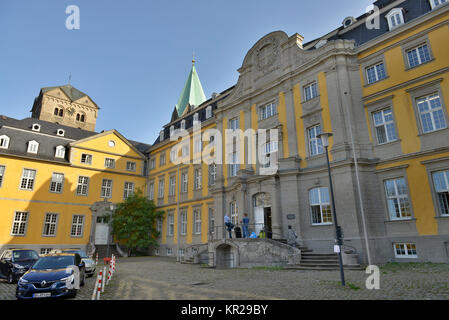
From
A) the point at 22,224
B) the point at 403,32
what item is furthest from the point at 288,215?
the point at 22,224

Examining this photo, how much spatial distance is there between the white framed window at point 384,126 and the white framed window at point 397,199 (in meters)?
2.54

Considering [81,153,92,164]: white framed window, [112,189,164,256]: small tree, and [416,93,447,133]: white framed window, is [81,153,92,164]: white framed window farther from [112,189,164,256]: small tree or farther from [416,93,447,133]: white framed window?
[416,93,447,133]: white framed window

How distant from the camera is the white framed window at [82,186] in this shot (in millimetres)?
32688

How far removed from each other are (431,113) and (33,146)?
35447mm

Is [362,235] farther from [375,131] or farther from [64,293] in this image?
[64,293]

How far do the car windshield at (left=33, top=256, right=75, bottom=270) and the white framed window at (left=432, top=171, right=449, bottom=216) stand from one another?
56.6 feet

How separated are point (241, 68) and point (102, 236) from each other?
23.8 metres

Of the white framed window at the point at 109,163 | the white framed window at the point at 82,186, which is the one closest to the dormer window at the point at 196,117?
the white framed window at the point at 109,163

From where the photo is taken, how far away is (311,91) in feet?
68.4

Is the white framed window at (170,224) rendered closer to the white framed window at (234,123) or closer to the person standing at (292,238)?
the white framed window at (234,123)

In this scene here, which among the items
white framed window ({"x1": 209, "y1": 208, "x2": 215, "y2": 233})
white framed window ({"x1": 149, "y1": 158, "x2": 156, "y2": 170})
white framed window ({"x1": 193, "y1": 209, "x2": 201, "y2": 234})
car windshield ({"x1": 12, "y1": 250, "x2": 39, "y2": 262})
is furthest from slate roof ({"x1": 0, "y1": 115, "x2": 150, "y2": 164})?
car windshield ({"x1": 12, "y1": 250, "x2": 39, "y2": 262})

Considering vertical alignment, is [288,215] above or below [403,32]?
below

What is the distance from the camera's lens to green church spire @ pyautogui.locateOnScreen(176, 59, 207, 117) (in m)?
54.5

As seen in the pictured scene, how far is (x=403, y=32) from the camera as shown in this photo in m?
17.3
